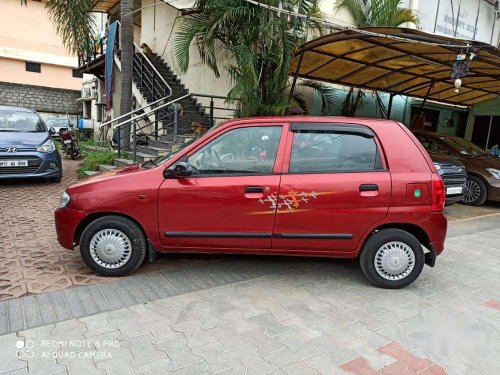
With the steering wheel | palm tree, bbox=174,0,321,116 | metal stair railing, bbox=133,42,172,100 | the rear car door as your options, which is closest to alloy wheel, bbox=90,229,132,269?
the steering wheel

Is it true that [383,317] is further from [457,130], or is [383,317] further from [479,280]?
[457,130]

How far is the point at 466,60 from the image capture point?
648 cm

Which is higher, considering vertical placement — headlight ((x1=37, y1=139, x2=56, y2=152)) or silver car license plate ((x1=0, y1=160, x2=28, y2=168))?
headlight ((x1=37, y1=139, x2=56, y2=152))

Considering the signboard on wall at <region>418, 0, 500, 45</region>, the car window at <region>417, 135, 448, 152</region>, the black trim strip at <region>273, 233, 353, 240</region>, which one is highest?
the signboard on wall at <region>418, 0, 500, 45</region>

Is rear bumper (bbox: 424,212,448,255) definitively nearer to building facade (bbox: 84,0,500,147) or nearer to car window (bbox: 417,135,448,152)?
car window (bbox: 417,135,448,152)

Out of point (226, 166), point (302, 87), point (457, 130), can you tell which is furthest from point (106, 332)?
point (457, 130)

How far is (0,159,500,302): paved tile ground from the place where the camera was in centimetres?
364

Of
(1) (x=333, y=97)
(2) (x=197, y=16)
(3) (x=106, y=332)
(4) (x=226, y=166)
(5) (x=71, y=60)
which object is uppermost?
(5) (x=71, y=60)

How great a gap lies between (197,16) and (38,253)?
5316 mm

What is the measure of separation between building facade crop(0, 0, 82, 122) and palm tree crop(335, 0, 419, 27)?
69.5ft

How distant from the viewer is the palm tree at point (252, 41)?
22.5 feet

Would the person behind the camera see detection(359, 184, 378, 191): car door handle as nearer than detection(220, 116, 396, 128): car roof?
Yes

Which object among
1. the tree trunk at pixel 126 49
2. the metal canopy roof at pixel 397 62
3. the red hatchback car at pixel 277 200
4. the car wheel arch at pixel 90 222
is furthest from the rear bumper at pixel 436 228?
the tree trunk at pixel 126 49

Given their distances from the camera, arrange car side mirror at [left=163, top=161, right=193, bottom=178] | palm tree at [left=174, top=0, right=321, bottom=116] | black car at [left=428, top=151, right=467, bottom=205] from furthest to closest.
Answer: black car at [left=428, top=151, right=467, bottom=205], palm tree at [left=174, top=0, right=321, bottom=116], car side mirror at [left=163, top=161, right=193, bottom=178]
